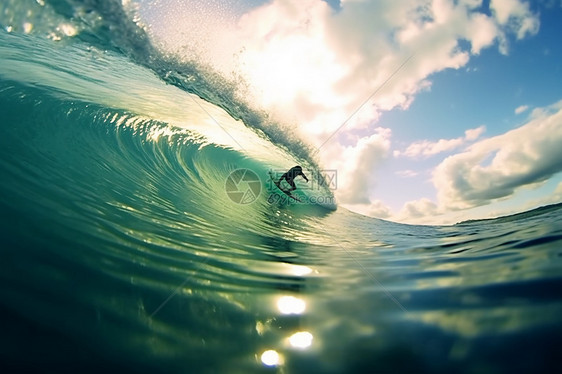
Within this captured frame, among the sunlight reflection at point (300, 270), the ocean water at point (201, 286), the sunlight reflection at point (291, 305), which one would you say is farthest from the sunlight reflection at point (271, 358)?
the sunlight reflection at point (300, 270)

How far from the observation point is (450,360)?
106cm

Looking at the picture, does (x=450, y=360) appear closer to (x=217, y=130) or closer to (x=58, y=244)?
(x=58, y=244)

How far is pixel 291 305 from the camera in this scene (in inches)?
65.4

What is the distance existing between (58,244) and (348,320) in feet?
6.34

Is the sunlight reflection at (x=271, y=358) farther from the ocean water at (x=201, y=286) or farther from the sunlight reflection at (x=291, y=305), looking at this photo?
the sunlight reflection at (x=291, y=305)

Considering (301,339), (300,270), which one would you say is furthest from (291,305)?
(300,270)

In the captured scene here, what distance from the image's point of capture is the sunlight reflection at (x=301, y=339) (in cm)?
125

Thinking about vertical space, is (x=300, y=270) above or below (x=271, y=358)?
above

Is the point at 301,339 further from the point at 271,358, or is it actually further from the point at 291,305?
the point at 291,305

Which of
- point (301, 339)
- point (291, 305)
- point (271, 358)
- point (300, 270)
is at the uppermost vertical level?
point (300, 270)

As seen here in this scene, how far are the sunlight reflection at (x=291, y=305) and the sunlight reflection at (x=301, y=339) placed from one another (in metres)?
0.24

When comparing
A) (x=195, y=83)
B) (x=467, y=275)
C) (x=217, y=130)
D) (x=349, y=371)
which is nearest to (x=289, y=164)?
(x=217, y=130)

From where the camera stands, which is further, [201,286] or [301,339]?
[201,286]

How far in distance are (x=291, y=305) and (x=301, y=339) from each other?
0.36 m
